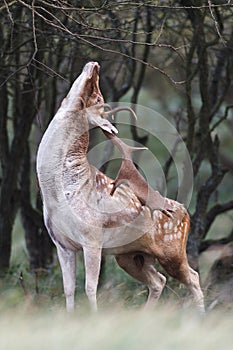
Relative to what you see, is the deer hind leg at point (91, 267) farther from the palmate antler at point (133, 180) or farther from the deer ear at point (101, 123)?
the deer ear at point (101, 123)

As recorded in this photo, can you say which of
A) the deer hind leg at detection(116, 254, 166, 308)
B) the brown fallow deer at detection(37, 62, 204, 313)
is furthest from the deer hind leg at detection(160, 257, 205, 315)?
the brown fallow deer at detection(37, 62, 204, 313)

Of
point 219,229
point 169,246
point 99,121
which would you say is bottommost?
point 219,229

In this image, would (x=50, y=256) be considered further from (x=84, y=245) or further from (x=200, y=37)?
(x=84, y=245)

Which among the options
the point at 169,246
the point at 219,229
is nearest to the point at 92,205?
the point at 169,246

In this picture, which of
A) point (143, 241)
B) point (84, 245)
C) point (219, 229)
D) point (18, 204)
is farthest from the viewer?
point (219, 229)

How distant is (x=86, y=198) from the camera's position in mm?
6797

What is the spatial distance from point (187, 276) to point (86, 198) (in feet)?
4.17

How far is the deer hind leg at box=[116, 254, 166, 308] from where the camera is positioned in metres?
7.54

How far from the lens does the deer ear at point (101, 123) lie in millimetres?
6734

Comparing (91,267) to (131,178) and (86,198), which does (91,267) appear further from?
(131,178)

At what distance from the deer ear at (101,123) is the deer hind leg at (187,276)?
128 centimetres

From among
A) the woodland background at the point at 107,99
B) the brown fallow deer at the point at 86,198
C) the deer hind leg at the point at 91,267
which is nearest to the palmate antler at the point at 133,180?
the brown fallow deer at the point at 86,198

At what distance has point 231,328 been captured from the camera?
240 inches

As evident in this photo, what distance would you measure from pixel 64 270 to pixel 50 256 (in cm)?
435
